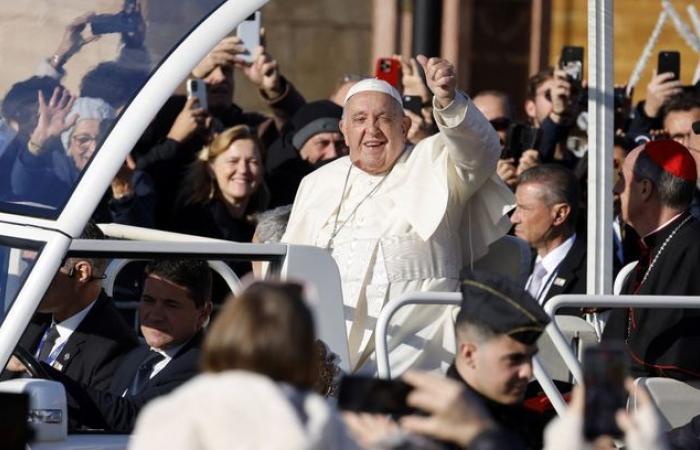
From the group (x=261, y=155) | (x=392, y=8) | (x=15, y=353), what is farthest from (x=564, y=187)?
(x=392, y=8)

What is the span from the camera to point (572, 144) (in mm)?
10180

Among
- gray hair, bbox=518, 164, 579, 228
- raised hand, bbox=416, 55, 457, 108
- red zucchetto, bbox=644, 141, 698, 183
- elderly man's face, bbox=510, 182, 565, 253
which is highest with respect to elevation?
raised hand, bbox=416, 55, 457, 108

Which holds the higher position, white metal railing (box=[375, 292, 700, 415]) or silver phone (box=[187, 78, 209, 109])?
silver phone (box=[187, 78, 209, 109])

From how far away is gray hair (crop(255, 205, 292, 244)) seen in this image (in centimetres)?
714

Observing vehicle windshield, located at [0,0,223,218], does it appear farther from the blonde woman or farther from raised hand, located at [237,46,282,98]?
raised hand, located at [237,46,282,98]

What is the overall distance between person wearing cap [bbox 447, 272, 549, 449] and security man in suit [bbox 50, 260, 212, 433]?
1.26m

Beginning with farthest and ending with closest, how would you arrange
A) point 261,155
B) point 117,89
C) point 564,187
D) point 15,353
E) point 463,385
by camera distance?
point 261,155 < point 564,187 < point 117,89 < point 15,353 < point 463,385

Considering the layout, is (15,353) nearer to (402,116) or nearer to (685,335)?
(402,116)

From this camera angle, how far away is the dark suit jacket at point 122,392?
5.32 metres

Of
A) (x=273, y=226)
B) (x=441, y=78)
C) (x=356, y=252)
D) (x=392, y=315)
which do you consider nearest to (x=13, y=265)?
(x=392, y=315)

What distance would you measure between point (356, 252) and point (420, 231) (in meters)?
0.25

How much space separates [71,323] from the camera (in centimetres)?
587

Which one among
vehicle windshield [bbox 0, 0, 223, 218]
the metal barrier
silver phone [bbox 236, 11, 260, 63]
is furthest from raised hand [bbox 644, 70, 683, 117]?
vehicle windshield [bbox 0, 0, 223, 218]

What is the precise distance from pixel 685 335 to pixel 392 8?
29.2 feet
